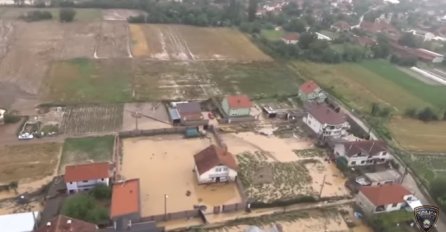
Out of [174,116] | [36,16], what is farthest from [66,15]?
[174,116]

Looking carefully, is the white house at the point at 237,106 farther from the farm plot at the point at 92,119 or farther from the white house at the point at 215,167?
the farm plot at the point at 92,119

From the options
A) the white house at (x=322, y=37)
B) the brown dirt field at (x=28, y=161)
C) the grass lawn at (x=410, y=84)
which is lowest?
the brown dirt field at (x=28, y=161)

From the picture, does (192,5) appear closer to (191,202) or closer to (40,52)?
(40,52)

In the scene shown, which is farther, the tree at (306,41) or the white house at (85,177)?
the tree at (306,41)

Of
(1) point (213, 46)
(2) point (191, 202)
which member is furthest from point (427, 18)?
(2) point (191, 202)

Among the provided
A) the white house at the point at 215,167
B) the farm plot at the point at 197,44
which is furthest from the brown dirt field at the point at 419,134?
the farm plot at the point at 197,44

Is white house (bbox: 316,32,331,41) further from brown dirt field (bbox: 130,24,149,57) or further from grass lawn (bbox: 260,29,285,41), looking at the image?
brown dirt field (bbox: 130,24,149,57)
